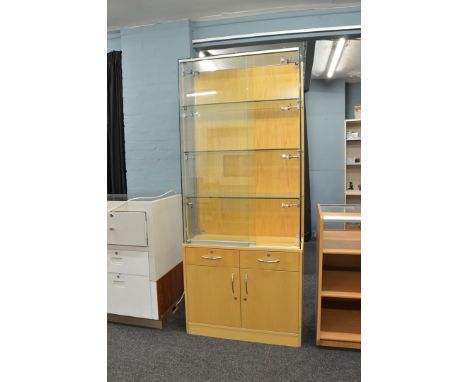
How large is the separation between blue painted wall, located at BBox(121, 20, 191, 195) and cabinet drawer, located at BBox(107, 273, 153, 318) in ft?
2.59

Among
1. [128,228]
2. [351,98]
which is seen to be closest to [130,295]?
[128,228]

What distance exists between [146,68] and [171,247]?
1708mm

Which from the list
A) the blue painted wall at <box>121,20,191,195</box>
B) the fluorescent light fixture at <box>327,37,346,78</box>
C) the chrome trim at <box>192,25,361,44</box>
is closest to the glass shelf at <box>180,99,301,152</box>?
the blue painted wall at <box>121,20,191,195</box>

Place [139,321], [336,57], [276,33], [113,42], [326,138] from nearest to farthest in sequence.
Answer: [139,321], [276,33], [113,42], [336,57], [326,138]

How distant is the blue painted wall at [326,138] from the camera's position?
17.1 feet

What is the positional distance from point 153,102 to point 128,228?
1263mm

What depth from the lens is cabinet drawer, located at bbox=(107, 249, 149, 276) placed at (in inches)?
93.5

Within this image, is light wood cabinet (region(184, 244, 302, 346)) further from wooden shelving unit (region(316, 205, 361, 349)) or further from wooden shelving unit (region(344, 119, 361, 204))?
wooden shelving unit (region(344, 119, 361, 204))

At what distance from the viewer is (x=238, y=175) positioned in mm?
2383

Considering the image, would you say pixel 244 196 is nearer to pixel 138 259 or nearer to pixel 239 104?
pixel 239 104

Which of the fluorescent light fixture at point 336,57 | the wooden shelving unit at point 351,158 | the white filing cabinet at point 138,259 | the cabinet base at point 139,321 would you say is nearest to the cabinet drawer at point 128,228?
the white filing cabinet at point 138,259

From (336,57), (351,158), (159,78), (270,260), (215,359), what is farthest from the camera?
(351,158)
